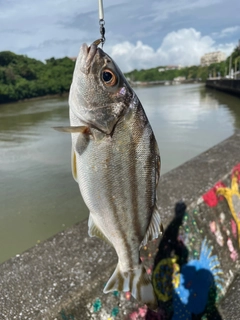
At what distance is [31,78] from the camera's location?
51.6 metres

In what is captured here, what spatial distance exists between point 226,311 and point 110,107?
2.44 meters

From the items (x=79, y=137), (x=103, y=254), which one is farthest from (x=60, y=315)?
(x=79, y=137)

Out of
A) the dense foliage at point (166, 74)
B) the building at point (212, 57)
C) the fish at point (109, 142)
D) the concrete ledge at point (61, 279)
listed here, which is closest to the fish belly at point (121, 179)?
the fish at point (109, 142)

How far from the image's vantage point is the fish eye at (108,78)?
143 centimetres

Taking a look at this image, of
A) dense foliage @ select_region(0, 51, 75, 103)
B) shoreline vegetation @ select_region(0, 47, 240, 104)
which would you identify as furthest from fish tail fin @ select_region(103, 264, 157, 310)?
dense foliage @ select_region(0, 51, 75, 103)

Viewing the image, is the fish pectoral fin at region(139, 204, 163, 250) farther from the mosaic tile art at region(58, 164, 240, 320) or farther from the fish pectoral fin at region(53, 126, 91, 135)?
the mosaic tile art at region(58, 164, 240, 320)

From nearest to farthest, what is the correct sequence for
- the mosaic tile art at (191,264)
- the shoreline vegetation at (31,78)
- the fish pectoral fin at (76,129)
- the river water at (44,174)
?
1. the fish pectoral fin at (76,129)
2. the mosaic tile art at (191,264)
3. the river water at (44,174)
4. the shoreline vegetation at (31,78)

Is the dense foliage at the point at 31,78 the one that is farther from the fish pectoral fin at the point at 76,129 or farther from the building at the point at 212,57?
the building at the point at 212,57

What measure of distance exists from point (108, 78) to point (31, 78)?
5365cm

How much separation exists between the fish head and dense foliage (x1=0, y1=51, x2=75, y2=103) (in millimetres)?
43093

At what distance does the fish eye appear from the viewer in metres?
1.43

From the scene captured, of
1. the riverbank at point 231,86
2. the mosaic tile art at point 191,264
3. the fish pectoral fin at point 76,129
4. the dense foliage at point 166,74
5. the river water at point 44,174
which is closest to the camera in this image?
the fish pectoral fin at point 76,129

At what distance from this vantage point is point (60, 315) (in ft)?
6.97

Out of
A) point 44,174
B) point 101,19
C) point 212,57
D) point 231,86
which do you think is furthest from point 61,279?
point 212,57
